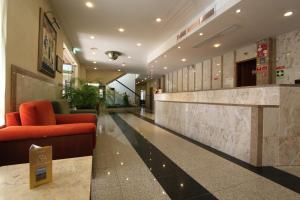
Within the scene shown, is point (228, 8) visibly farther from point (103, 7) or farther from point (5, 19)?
point (5, 19)

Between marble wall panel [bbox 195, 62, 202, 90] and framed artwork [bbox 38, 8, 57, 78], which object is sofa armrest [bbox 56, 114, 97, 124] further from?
marble wall panel [bbox 195, 62, 202, 90]

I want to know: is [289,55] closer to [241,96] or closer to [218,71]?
[241,96]

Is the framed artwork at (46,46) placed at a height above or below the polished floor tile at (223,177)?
above

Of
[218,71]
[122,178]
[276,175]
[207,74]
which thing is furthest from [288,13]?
[122,178]

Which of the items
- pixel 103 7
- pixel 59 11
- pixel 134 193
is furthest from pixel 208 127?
pixel 59 11

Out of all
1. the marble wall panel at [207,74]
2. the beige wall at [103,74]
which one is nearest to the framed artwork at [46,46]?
the marble wall panel at [207,74]

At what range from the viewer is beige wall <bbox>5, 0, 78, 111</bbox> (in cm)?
212

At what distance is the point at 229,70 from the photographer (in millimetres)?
6520

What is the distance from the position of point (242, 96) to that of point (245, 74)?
7.63 ft

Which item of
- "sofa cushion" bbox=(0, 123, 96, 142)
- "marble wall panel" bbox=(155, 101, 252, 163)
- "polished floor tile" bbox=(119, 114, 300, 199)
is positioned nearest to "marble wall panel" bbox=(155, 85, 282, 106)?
"marble wall panel" bbox=(155, 101, 252, 163)

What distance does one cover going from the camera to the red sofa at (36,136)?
5.53 feet

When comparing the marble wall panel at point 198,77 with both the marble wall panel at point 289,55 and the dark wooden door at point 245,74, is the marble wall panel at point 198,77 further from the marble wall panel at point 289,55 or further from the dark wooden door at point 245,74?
the marble wall panel at point 289,55

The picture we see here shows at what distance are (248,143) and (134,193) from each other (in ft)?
6.45

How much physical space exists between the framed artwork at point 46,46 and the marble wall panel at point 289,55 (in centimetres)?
607
